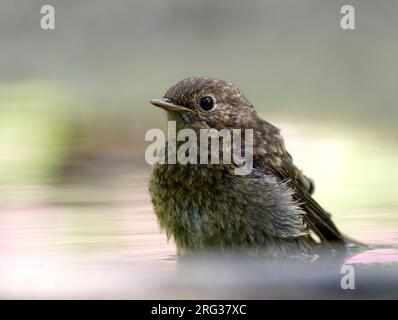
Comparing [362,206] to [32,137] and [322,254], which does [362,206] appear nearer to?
[322,254]

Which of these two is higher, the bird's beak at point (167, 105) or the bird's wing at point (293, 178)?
the bird's beak at point (167, 105)

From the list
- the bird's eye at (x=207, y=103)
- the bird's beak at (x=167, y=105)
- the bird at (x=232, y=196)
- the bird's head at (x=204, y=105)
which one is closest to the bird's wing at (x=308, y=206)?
the bird at (x=232, y=196)

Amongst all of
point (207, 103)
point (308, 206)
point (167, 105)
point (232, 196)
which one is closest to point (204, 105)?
point (207, 103)

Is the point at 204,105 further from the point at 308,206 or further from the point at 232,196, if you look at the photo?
the point at 308,206

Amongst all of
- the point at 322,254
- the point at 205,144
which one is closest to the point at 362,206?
the point at 322,254

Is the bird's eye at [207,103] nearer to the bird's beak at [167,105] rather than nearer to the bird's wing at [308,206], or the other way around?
the bird's beak at [167,105]

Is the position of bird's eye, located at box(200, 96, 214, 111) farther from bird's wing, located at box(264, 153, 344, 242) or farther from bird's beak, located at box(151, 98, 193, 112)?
bird's wing, located at box(264, 153, 344, 242)
